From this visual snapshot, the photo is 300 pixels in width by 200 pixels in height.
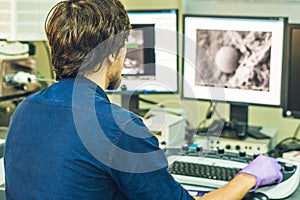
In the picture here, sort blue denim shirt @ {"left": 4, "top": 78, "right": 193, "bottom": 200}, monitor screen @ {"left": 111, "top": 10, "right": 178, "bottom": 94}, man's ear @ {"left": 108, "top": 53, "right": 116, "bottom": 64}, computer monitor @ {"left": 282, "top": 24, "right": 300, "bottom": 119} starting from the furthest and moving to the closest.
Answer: monitor screen @ {"left": 111, "top": 10, "right": 178, "bottom": 94}
computer monitor @ {"left": 282, "top": 24, "right": 300, "bottom": 119}
man's ear @ {"left": 108, "top": 53, "right": 116, "bottom": 64}
blue denim shirt @ {"left": 4, "top": 78, "right": 193, "bottom": 200}

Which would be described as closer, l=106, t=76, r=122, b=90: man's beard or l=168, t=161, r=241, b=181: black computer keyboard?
l=106, t=76, r=122, b=90: man's beard

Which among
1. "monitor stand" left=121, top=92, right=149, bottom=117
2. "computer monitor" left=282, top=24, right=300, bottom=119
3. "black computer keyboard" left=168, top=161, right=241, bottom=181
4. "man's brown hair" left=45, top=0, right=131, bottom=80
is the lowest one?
"black computer keyboard" left=168, top=161, right=241, bottom=181

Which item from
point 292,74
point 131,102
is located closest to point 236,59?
point 292,74

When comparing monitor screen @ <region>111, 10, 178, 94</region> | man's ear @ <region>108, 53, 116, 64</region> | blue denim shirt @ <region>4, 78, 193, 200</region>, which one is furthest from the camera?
monitor screen @ <region>111, 10, 178, 94</region>

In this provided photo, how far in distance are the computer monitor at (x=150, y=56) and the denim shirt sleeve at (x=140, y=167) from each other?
106cm

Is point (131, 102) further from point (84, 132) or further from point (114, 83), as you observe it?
point (84, 132)

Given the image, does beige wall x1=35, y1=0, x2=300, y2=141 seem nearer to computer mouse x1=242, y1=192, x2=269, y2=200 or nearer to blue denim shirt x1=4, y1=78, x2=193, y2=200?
computer mouse x1=242, y1=192, x2=269, y2=200

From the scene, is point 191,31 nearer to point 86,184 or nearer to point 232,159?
point 232,159

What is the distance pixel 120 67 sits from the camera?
4.23ft

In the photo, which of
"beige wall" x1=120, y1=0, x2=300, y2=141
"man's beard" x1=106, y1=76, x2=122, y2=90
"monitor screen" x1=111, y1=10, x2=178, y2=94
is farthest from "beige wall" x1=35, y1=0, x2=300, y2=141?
"man's beard" x1=106, y1=76, x2=122, y2=90

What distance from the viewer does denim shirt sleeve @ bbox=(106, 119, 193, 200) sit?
1.14 m

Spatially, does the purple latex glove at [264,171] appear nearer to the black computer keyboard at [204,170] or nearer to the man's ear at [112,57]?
the black computer keyboard at [204,170]

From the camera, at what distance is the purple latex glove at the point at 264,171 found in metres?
1.62

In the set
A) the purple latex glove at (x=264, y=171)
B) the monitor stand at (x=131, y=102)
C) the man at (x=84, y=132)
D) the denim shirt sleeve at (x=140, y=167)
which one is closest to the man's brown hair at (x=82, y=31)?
the man at (x=84, y=132)
